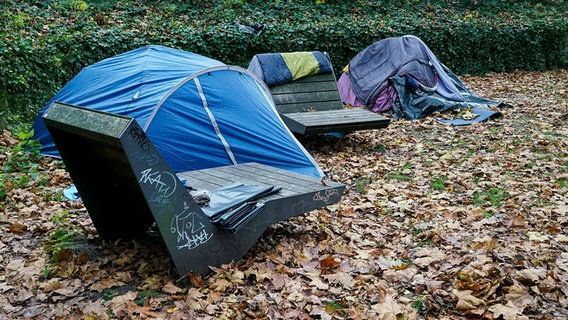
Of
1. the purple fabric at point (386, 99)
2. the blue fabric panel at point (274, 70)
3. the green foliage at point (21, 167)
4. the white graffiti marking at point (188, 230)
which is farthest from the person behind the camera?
the purple fabric at point (386, 99)

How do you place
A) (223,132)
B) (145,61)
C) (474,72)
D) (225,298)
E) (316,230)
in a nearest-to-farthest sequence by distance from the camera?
(225,298)
(316,230)
(223,132)
(145,61)
(474,72)

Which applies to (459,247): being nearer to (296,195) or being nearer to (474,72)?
(296,195)

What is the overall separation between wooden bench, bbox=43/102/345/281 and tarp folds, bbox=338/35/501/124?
5.79 m

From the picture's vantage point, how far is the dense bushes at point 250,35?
8516mm

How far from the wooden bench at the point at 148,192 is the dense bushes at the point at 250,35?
4151 mm

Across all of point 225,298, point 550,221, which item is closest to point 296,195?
point 225,298

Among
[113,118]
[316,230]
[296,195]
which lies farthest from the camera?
[316,230]

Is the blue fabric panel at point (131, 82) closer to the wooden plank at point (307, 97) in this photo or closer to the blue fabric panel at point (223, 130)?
the blue fabric panel at point (223, 130)

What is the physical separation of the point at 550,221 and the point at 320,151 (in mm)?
3738

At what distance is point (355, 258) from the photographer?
14.7 feet

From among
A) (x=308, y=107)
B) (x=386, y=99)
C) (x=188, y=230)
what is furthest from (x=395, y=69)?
(x=188, y=230)

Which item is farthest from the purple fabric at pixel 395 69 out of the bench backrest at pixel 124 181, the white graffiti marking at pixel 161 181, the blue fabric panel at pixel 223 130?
the white graffiti marking at pixel 161 181

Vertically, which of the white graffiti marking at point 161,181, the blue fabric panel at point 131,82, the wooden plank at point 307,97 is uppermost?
the blue fabric panel at point 131,82

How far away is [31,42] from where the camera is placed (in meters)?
8.48
